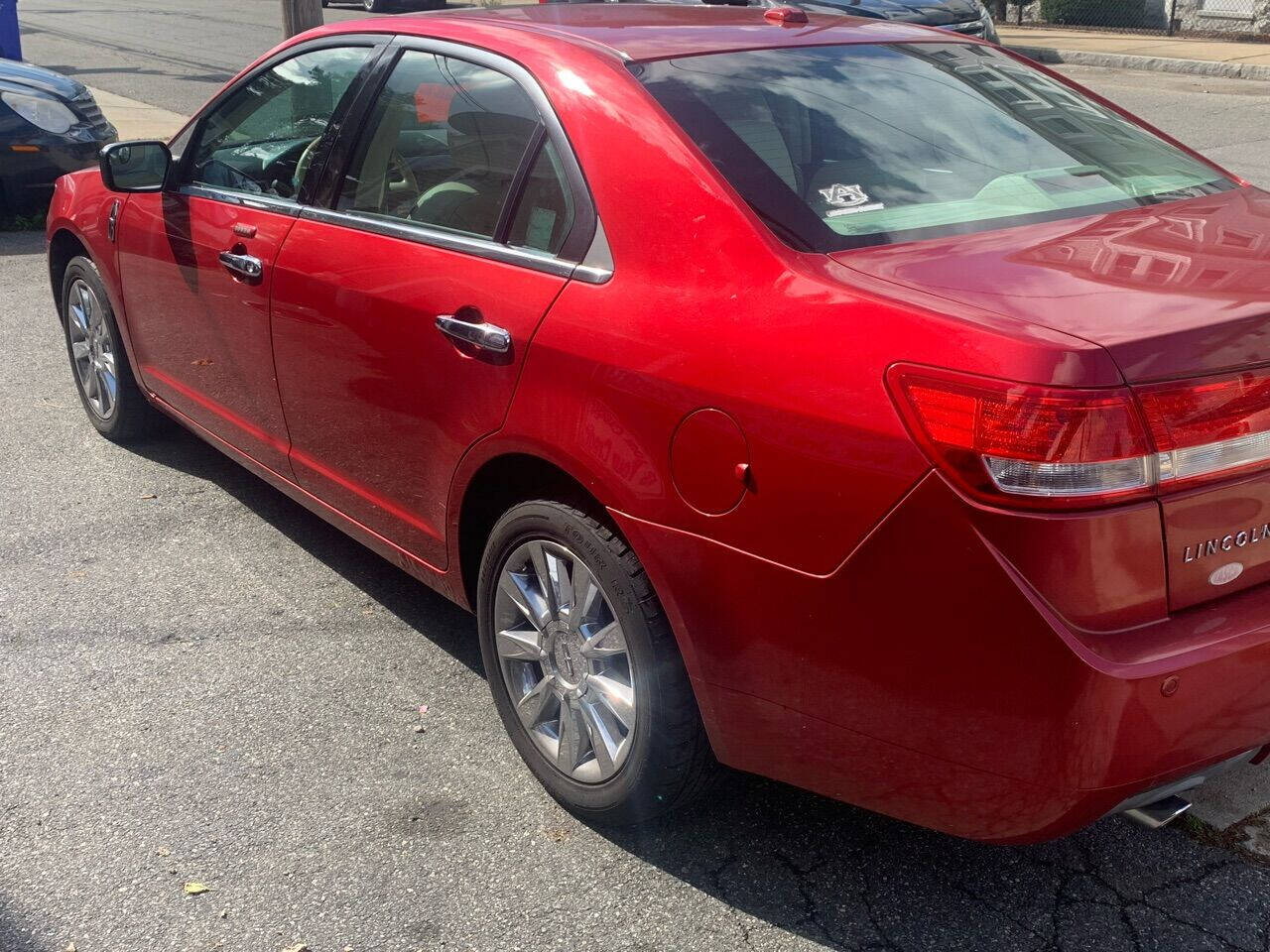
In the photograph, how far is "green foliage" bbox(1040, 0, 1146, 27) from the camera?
22.3 m

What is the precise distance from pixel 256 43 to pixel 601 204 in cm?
2088

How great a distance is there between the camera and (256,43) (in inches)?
861

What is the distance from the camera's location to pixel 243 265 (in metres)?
3.96

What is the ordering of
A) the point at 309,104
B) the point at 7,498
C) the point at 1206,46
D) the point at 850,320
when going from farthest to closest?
the point at 1206,46
the point at 7,498
the point at 309,104
the point at 850,320

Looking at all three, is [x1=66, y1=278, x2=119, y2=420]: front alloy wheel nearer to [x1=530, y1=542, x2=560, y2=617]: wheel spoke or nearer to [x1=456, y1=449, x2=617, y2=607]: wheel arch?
[x1=456, y1=449, x2=617, y2=607]: wheel arch

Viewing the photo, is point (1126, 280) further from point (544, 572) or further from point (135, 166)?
point (135, 166)

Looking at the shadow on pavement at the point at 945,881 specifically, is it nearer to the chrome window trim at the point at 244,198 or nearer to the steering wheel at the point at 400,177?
the steering wheel at the point at 400,177

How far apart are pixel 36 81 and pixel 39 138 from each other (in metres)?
0.76

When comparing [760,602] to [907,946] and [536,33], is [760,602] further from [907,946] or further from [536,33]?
[536,33]

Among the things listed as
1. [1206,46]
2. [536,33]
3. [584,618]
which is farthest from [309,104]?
[1206,46]

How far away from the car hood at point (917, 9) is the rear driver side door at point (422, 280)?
12.0 metres

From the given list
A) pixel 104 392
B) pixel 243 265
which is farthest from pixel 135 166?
pixel 104 392

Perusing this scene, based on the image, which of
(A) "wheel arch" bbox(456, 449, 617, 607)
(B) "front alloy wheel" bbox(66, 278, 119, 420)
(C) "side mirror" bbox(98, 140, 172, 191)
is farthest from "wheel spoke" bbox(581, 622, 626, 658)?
(B) "front alloy wheel" bbox(66, 278, 119, 420)

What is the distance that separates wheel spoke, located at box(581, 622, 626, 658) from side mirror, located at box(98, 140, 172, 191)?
2523 millimetres
